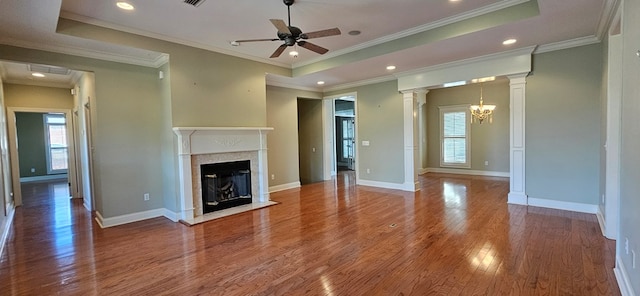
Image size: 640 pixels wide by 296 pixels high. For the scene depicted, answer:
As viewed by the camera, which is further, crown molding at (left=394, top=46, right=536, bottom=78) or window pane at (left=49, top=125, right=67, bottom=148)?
window pane at (left=49, top=125, right=67, bottom=148)

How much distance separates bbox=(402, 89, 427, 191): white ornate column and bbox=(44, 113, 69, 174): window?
11.0 metres

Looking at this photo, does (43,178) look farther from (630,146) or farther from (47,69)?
(630,146)

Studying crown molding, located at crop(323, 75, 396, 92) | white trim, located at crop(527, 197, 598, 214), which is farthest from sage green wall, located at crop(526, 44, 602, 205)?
crown molding, located at crop(323, 75, 396, 92)

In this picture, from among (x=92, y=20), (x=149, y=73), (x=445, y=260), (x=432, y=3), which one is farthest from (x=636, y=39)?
(x=149, y=73)

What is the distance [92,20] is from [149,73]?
46.3 inches

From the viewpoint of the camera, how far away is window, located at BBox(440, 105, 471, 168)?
8648mm

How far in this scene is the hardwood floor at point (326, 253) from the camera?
2486 millimetres

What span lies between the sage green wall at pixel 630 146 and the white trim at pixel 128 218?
559 centimetres

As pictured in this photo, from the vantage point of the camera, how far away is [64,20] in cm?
345

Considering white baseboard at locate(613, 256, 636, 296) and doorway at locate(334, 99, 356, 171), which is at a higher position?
doorway at locate(334, 99, 356, 171)

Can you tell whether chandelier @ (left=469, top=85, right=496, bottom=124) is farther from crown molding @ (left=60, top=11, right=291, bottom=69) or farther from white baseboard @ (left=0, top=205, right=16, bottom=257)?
white baseboard @ (left=0, top=205, right=16, bottom=257)

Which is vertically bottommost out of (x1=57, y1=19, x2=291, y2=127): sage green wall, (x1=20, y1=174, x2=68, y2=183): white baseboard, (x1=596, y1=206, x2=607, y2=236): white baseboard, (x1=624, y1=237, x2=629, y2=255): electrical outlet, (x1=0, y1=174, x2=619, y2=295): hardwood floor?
(x1=0, y1=174, x2=619, y2=295): hardwood floor

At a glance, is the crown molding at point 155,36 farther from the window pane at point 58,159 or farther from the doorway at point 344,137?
the window pane at point 58,159

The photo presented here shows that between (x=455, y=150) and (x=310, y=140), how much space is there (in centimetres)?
444
